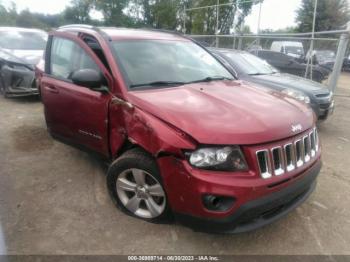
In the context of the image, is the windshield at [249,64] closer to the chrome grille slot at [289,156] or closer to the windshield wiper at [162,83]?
the windshield wiper at [162,83]

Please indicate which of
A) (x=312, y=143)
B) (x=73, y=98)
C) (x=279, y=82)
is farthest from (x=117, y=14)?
(x=312, y=143)

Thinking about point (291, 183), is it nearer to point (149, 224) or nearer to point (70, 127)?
point (149, 224)

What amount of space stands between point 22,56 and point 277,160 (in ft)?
22.4

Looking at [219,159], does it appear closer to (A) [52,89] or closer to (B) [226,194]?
(B) [226,194]

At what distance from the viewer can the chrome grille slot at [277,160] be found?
2402mm

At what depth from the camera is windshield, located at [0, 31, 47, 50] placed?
8.01m

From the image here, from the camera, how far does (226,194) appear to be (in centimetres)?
226

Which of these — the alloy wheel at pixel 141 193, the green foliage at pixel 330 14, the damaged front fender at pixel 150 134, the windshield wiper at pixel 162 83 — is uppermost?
the green foliage at pixel 330 14

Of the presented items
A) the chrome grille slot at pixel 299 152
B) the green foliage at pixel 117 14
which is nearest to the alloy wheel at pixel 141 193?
the chrome grille slot at pixel 299 152

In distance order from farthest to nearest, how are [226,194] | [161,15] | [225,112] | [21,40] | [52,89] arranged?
[161,15]
[21,40]
[52,89]
[225,112]
[226,194]

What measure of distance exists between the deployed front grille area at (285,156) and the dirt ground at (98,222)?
0.73 meters

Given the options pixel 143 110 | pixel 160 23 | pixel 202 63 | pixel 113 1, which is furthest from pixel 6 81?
pixel 113 1

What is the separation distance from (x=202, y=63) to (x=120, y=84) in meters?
1.24

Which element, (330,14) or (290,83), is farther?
(330,14)
